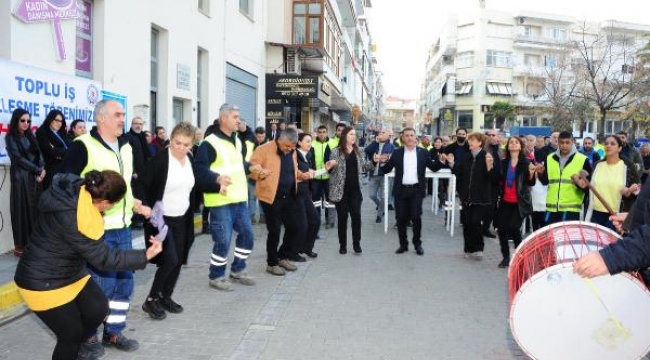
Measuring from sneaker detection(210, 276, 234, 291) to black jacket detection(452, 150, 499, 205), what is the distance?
3777mm

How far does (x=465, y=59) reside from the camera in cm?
7056

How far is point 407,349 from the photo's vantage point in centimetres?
495

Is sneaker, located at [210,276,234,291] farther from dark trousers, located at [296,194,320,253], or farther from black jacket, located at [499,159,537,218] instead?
black jacket, located at [499,159,537,218]

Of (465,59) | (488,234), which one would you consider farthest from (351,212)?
(465,59)

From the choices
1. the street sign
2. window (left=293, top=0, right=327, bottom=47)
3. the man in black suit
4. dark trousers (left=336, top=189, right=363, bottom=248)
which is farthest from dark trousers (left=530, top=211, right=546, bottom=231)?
window (left=293, top=0, right=327, bottom=47)

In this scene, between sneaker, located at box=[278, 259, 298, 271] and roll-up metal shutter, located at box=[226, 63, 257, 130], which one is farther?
roll-up metal shutter, located at box=[226, 63, 257, 130]

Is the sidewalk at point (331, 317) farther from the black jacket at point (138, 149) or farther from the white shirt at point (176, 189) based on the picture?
the black jacket at point (138, 149)

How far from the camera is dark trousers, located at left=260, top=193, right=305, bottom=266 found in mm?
7406

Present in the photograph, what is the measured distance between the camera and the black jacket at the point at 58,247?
3.59 m

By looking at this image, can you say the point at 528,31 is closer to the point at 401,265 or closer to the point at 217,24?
the point at 217,24

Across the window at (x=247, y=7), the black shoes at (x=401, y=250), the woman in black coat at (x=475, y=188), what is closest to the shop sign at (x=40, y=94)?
the black shoes at (x=401, y=250)

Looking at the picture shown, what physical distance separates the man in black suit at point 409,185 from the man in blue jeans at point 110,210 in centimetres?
501

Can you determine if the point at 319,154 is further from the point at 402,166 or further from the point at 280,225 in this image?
the point at 280,225

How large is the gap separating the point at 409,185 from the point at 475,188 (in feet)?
3.25
